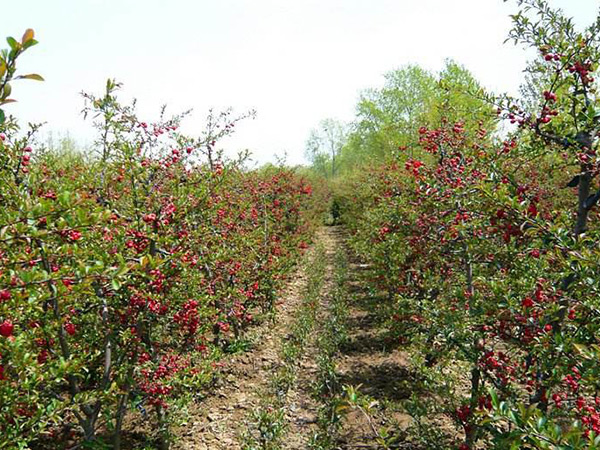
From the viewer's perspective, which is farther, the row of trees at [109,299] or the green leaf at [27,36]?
the row of trees at [109,299]

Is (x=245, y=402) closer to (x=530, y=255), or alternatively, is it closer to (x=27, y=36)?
(x=530, y=255)

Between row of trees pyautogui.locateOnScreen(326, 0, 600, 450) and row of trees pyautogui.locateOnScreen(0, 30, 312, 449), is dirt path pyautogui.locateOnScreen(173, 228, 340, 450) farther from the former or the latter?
row of trees pyautogui.locateOnScreen(326, 0, 600, 450)

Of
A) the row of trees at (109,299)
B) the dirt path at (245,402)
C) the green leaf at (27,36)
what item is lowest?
the dirt path at (245,402)

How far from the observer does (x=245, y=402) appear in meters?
5.45

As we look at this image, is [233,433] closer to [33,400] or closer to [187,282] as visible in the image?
[187,282]

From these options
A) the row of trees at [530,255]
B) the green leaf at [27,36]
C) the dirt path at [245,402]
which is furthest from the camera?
the dirt path at [245,402]

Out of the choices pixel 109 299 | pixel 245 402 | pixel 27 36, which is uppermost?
pixel 27 36

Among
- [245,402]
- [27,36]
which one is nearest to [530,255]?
[27,36]

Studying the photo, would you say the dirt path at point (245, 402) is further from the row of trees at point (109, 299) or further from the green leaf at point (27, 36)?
the green leaf at point (27, 36)

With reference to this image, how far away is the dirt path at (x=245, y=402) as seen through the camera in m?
4.67

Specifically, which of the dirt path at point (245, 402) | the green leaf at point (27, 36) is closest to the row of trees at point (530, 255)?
the dirt path at point (245, 402)

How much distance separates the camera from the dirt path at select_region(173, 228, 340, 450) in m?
4.67

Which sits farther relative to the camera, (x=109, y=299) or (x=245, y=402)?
(x=245, y=402)

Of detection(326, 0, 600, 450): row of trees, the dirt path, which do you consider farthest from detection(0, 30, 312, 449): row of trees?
detection(326, 0, 600, 450): row of trees
